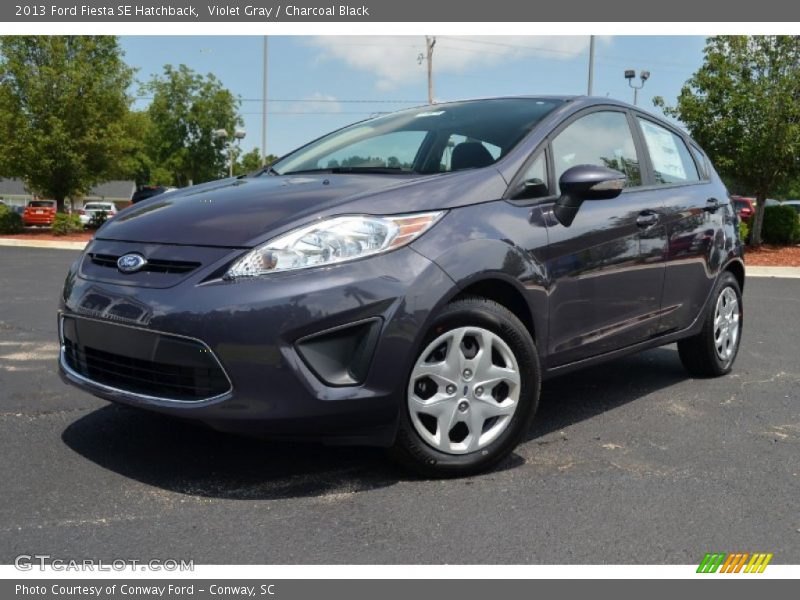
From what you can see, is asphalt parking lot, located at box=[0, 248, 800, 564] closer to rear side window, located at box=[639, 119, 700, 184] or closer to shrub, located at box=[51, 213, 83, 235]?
rear side window, located at box=[639, 119, 700, 184]

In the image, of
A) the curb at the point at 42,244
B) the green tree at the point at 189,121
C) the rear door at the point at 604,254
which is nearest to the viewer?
the rear door at the point at 604,254

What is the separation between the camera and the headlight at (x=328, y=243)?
2.89m

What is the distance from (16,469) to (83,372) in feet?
1.56

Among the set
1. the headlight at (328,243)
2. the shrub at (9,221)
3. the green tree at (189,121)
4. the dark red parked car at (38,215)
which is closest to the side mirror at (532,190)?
the headlight at (328,243)

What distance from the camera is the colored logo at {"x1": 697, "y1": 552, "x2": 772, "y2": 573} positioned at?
2545mm

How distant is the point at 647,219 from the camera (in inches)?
166

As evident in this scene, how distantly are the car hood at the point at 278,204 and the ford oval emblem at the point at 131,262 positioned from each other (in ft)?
0.30

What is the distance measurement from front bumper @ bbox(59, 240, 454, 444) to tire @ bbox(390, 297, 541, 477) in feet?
0.41

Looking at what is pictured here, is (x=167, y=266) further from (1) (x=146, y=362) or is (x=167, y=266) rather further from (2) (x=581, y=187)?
(2) (x=581, y=187)

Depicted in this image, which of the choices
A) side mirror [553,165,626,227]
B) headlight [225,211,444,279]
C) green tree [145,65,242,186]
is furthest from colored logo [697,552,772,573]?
green tree [145,65,242,186]

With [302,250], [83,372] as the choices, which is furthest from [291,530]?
[83,372]

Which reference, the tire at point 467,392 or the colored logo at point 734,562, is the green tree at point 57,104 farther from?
the colored logo at point 734,562

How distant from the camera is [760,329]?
7.46m
